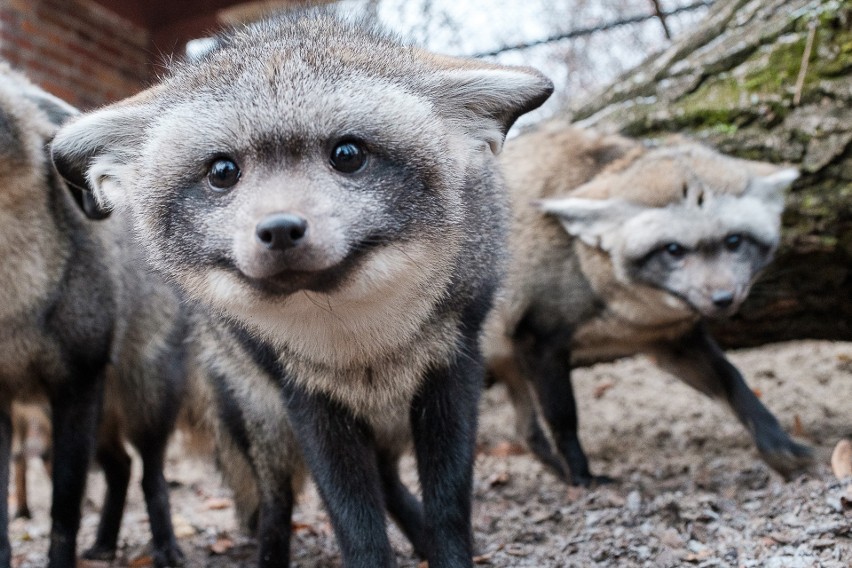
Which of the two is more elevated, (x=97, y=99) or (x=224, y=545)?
(x=97, y=99)

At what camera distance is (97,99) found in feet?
27.1

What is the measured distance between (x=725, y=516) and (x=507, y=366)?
2392 mm

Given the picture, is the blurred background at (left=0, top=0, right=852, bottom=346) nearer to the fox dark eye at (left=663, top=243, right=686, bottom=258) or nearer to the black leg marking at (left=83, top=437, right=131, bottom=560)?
the fox dark eye at (left=663, top=243, right=686, bottom=258)

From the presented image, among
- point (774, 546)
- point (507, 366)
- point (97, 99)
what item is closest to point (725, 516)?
point (774, 546)

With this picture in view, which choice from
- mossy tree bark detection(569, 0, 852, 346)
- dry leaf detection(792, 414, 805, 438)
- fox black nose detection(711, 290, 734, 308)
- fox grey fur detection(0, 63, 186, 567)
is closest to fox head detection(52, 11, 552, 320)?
fox grey fur detection(0, 63, 186, 567)

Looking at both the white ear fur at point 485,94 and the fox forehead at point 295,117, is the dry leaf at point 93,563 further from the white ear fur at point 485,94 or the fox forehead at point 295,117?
the white ear fur at point 485,94

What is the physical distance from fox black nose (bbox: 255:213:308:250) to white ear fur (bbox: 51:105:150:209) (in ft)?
2.94

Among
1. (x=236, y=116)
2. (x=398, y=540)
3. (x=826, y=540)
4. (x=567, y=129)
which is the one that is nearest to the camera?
(x=236, y=116)

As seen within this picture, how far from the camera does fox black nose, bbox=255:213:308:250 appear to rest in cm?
227

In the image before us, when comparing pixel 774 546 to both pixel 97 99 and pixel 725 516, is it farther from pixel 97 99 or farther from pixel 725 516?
pixel 97 99

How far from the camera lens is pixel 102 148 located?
121 inches

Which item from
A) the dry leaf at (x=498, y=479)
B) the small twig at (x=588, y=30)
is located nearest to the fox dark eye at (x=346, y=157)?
the dry leaf at (x=498, y=479)

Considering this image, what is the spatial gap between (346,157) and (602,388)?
499 centimetres

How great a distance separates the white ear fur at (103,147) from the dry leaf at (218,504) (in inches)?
135
